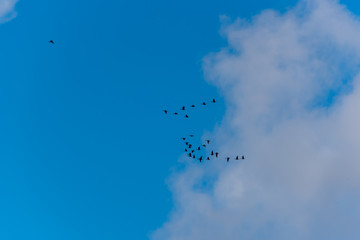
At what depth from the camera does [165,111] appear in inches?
2586

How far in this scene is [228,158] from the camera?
2341 inches

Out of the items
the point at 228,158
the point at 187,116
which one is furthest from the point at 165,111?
the point at 228,158

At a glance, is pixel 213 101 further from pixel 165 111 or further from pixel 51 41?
pixel 51 41

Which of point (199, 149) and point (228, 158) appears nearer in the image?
point (228, 158)

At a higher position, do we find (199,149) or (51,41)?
(51,41)

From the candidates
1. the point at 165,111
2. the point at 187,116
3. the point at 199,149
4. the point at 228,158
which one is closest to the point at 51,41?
the point at 165,111

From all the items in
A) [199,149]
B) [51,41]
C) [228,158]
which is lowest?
[228,158]

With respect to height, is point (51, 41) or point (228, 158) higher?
point (51, 41)

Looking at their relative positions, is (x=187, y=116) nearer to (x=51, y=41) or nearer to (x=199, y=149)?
(x=199, y=149)

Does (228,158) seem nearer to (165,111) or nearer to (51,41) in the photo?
(165,111)

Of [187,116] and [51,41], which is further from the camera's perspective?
[187,116]

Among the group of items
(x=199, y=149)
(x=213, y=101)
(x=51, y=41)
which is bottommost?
(x=199, y=149)

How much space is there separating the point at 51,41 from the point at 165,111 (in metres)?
32.9

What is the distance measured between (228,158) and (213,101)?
1397cm
